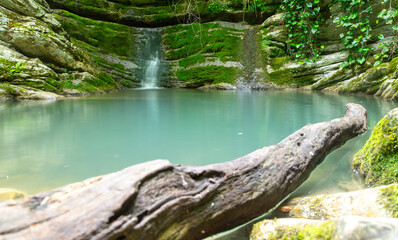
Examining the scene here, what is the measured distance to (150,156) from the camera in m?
2.24

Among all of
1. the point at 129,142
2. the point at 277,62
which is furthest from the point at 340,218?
Answer: the point at 277,62

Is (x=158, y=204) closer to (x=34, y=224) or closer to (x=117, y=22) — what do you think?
(x=34, y=224)

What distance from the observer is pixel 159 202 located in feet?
3.18

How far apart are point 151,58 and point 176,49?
5.39 feet

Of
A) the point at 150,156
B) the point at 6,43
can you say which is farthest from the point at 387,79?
the point at 6,43

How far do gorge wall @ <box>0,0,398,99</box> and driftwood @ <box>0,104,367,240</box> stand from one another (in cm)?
560

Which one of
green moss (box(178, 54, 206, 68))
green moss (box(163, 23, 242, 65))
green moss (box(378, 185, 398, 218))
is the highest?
green moss (box(163, 23, 242, 65))

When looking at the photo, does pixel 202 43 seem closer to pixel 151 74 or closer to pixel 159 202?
pixel 151 74

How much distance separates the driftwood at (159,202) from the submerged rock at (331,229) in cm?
13

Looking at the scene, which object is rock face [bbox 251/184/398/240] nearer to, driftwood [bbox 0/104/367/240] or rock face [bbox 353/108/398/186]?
driftwood [bbox 0/104/367/240]

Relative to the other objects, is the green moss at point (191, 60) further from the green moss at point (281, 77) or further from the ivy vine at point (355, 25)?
the ivy vine at point (355, 25)

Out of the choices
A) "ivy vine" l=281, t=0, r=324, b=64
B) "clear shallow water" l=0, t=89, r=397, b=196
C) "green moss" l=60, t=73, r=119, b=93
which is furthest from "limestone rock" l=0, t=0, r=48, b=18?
"ivy vine" l=281, t=0, r=324, b=64

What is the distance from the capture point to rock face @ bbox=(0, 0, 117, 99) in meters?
6.47

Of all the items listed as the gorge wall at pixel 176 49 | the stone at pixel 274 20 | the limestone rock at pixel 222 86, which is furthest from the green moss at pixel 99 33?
the stone at pixel 274 20
